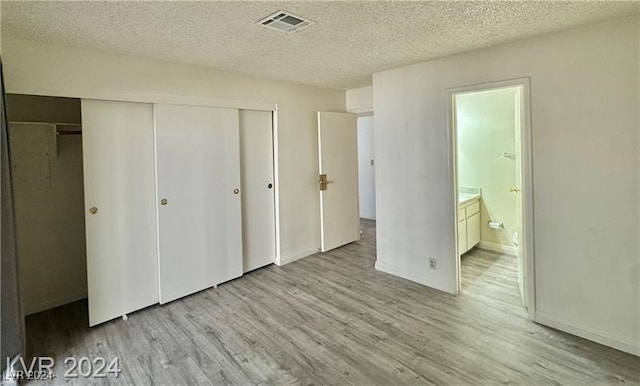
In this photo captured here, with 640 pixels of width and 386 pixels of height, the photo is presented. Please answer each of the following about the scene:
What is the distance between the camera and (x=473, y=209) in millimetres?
4504

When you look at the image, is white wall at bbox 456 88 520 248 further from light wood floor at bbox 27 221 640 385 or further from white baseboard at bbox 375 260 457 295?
white baseboard at bbox 375 260 457 295

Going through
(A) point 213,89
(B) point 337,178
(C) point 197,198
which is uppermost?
(A) point 213,89

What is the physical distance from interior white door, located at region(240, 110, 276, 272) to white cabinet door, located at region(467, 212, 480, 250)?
8.44 feet

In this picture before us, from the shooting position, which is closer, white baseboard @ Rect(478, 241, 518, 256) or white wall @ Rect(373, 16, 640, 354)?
white wall @ Rect(373, 16, 640, 354)

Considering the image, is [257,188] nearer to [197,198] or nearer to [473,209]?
[197,198]

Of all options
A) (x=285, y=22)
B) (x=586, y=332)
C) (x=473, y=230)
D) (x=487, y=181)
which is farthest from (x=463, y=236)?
(x=285, y=22)

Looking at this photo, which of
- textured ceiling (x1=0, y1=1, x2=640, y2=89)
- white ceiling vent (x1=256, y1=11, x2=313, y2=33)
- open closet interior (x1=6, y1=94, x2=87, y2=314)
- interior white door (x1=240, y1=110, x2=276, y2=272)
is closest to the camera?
textured ceiling (x1=0, y1=1, x2=640, y2=89)

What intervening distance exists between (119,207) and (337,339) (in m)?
2.25

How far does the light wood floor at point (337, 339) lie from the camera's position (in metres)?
2.19

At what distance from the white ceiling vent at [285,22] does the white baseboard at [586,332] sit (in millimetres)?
2995


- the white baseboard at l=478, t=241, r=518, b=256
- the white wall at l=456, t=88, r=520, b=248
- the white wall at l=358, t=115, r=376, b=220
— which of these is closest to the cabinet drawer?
the white wall at l=456, t=88, r=520, b=248

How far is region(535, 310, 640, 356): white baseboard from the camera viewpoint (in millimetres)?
2359

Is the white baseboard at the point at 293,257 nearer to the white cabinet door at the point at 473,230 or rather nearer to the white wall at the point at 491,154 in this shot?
the white cabinet door at the point at 473,230

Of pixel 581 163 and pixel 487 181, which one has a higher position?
pixel 581 163
